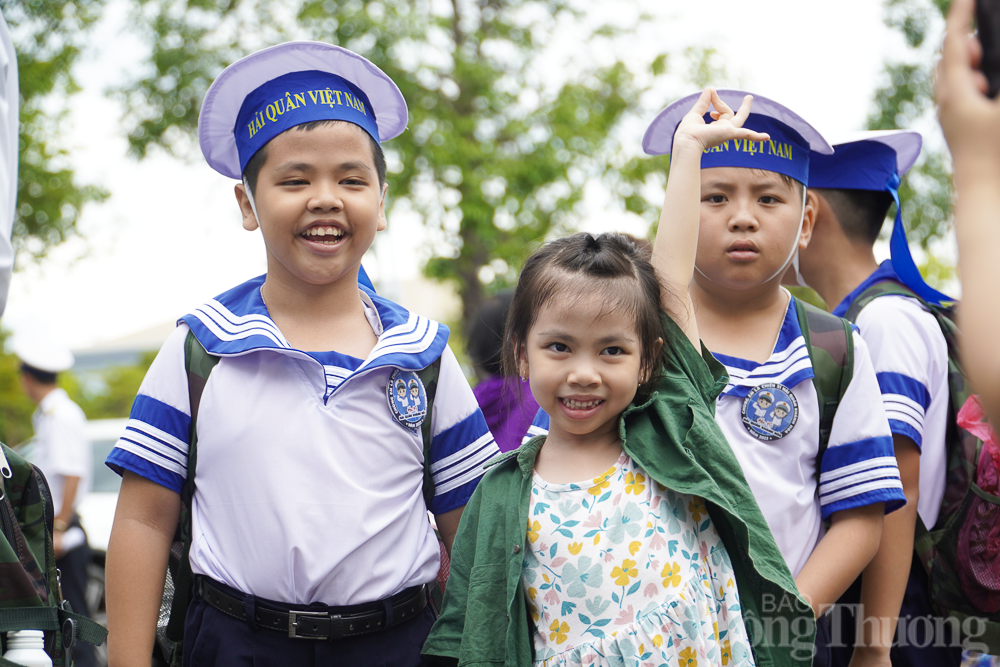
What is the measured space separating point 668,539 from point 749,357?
71 cm

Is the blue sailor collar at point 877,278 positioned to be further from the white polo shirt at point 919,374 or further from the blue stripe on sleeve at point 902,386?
the blue stripe on sleeve at point 902,386

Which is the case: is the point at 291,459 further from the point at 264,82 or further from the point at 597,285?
the point at 264,82

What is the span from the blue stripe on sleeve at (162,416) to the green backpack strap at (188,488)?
0.02 m

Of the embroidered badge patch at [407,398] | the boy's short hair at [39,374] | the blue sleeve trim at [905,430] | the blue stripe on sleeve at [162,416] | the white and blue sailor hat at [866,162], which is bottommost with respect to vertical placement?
the blue stripe on sleeve at [162,416]

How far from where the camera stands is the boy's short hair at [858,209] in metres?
3.09

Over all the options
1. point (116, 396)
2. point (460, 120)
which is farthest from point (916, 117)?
point (116, 396)

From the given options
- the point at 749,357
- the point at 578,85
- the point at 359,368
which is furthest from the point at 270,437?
the point at 578,85

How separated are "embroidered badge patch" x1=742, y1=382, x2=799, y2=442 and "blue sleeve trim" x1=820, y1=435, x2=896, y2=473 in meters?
0.13

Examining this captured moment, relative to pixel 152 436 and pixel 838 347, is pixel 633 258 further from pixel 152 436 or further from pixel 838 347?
pixel 152 436

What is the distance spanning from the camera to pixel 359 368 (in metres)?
2.20

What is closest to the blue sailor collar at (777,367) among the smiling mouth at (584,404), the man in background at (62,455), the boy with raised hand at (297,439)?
the smiling mouth at (584,404)

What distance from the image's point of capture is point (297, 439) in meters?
2.13

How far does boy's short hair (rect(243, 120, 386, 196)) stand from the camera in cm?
224

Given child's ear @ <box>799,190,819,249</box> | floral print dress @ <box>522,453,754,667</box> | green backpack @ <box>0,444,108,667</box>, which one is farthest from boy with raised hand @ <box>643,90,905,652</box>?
green backpack @ <box>0,444,108,667</box>
